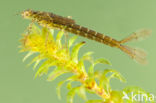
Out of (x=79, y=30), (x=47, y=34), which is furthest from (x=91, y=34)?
(x=47, y=34)

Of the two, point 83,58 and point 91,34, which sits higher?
point 91,34

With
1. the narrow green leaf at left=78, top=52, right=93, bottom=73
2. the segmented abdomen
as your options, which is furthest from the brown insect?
the narrow green leaf at left=78, top=52, right=93, bottom=73

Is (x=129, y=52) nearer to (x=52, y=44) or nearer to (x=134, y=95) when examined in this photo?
(x=134, y=95)

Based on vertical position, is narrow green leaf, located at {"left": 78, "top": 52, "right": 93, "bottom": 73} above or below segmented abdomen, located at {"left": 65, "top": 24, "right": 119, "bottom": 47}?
below

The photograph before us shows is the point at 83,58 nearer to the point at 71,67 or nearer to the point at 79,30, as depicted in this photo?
the point at 71,67

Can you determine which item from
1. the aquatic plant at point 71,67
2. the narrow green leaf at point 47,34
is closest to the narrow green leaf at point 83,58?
the aquatic plant at point 71,67

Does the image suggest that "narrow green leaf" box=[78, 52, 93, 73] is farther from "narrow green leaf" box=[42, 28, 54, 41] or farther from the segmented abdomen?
the segmented abdomen

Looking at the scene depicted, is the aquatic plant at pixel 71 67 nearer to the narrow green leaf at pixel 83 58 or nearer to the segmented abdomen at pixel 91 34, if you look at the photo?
the narrow green leaf at pixel 83 58

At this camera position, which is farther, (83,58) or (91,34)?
(91,34)
